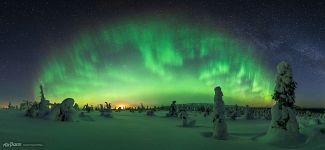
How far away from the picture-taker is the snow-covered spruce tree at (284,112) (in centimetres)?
3344

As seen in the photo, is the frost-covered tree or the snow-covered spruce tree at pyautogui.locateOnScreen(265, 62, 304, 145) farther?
the frost-covered tree

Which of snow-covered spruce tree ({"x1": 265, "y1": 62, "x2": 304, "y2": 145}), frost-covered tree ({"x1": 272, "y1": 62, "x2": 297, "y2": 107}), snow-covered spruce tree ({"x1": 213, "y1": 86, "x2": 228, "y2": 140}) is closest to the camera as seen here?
snow-covered spruce tree ({"x1": 265, "y1": 62, "x2": 304, "y2": 145})

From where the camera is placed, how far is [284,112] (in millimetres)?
34531

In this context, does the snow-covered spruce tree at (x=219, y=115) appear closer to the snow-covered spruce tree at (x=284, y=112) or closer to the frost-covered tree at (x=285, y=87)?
the snow-covered spruce tree at (x=284, y=112)

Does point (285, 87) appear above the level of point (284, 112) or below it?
above

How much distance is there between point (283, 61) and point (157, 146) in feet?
59.4

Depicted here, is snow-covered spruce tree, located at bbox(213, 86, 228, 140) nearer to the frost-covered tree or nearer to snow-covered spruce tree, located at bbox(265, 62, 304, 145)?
snow-covered spruce tree, located at bbox(265, 62, 304, 145)

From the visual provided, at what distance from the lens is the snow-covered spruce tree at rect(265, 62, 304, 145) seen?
110 feet


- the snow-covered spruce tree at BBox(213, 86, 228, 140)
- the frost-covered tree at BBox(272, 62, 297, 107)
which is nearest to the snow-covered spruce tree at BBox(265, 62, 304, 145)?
the frost-covered tree at BBox(272, 62, 297, 107)

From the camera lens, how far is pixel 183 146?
83.8 feet

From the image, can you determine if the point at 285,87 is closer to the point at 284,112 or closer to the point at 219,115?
the point at 284,112

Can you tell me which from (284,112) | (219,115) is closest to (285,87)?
(284,112)

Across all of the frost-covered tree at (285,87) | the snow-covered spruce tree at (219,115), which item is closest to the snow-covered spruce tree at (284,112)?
the frost-covered tree at (285,87)

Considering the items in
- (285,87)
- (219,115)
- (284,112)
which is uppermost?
(285,87)
